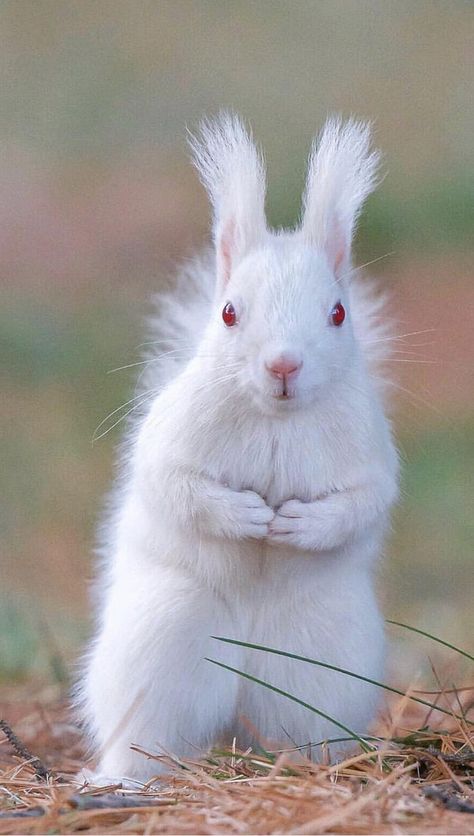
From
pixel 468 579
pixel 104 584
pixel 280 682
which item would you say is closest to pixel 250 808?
pixel 280 682

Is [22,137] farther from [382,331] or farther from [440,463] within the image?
[382,331]

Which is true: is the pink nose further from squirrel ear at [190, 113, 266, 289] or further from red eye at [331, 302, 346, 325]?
squirrel ear at [190, 113, 266, 289]

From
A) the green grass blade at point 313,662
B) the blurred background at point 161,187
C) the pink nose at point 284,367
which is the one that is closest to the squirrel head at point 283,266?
the pink nose at point 284,367

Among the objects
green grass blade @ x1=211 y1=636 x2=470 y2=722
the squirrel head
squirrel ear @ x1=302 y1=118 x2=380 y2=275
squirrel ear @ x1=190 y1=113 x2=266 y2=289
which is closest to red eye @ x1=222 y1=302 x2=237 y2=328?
the squirrel head

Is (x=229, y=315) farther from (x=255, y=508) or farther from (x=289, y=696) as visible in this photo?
(x=289, y=696)

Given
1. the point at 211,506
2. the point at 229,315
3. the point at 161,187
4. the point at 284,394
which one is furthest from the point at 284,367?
the point at 161,187

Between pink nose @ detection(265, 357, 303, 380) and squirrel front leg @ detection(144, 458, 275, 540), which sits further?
squirrel front leg @ detection(144, 458, 275, 540)

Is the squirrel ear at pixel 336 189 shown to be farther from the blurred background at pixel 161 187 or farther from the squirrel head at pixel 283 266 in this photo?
the blurred background at pixel 161 187

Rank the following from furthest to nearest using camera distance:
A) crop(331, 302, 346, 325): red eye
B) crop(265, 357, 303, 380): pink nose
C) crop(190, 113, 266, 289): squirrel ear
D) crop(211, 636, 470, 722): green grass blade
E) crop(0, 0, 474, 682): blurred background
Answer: crop(0, 0, 474, 682): blurred background → crop(190, 113, 266, 289): squirrel ear → crop(331, 302, 346, 325): red eye → crop(211, 636, 470, 722): green grass blade → crop(265, 357, 303, 380): pink nose
